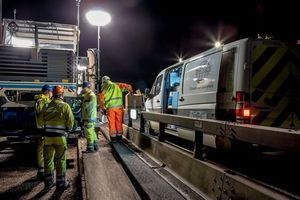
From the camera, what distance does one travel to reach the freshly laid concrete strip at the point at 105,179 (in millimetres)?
4250

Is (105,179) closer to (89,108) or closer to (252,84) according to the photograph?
(89,108)

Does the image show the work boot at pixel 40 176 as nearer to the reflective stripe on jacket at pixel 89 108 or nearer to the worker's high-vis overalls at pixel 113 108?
the reflective stripe on jacket at pixel 89 108

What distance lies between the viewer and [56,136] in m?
4.92

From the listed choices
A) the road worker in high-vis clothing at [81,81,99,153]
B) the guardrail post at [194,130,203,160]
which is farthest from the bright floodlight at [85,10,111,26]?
the guardrail post at [194,130,203,160]

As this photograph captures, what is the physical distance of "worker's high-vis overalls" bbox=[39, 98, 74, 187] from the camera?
4.91 metres

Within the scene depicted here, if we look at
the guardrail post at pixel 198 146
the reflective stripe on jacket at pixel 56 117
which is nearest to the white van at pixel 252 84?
the guardrail post at pixel 198 146

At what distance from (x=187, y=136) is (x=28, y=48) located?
5.40m

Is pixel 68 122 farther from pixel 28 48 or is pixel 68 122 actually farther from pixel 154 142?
pixel 28 48

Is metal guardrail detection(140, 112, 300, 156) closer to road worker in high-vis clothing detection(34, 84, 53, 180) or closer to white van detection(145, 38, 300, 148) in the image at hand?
white van detection(145, 38, 300, 148)

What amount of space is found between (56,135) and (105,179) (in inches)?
41.3

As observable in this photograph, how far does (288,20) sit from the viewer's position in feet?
46.2

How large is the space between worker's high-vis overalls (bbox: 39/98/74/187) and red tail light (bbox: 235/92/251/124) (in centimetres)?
284

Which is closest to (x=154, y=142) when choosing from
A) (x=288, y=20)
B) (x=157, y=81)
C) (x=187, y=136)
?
(x=187, y=136)

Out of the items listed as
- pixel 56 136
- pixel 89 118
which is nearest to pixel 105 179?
pixel 56 136
